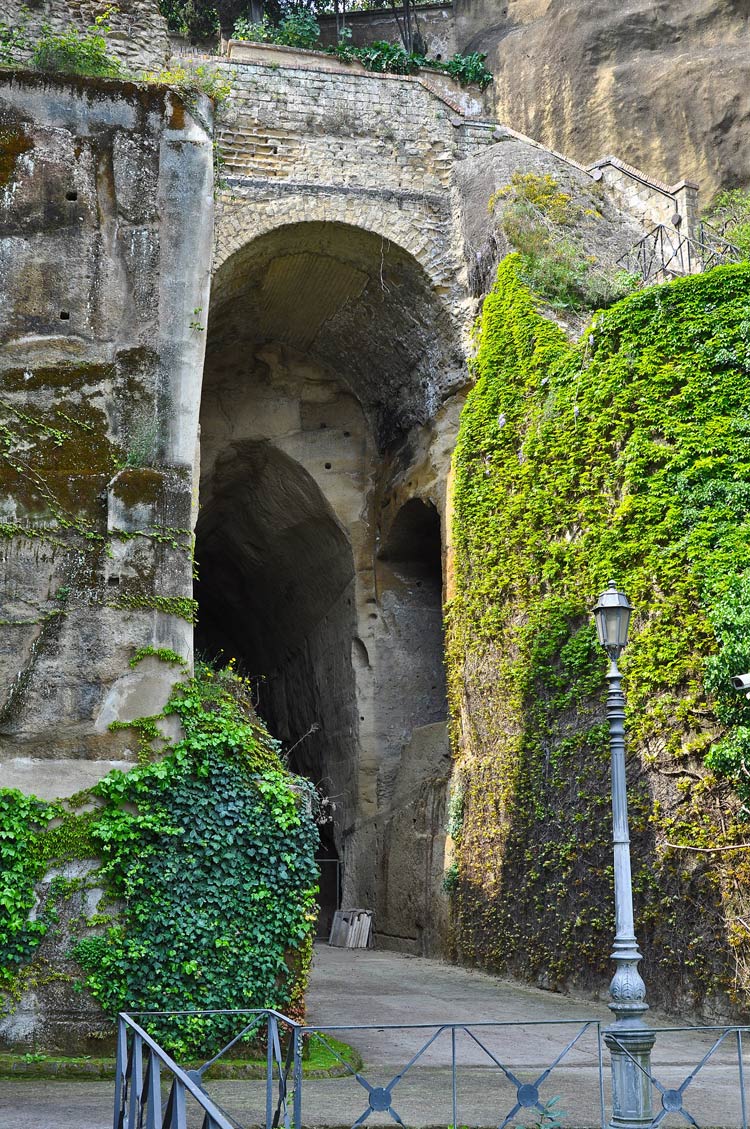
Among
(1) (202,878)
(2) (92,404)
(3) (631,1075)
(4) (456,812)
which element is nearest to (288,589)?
(4) (456,812)

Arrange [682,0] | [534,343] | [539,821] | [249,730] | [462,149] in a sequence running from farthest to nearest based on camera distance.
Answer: [682,0], [462,149], [534,343], [539,821], [249,730]

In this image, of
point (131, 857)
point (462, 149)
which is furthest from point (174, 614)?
point (462, 149)

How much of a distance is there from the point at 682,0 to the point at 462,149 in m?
10.5

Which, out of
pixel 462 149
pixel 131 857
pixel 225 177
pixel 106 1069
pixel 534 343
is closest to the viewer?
pixel 106 1069

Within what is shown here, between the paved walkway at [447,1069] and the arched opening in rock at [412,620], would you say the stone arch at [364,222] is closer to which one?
the arched opening in rock at [412,620]

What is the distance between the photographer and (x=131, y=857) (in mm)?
9281

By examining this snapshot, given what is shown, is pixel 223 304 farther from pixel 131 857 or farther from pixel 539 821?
pixel 131 857

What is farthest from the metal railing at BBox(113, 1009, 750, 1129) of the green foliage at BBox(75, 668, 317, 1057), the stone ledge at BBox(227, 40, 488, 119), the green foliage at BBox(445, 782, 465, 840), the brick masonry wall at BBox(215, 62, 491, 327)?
the stone ledge at BBox(227, 40, 488, 119)

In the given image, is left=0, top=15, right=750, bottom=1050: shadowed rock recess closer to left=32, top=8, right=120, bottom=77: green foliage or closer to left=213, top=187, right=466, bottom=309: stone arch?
left=213, top=187, right=466, bottom=309: stone arch

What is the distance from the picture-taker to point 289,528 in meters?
20.5

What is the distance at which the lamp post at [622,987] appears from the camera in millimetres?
6168

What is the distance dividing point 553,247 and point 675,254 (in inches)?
63.9

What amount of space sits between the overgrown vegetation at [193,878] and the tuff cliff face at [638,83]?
57.1 ft

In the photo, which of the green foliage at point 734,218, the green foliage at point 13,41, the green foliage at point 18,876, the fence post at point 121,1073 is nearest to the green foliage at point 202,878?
the green foliage at point 18,876
